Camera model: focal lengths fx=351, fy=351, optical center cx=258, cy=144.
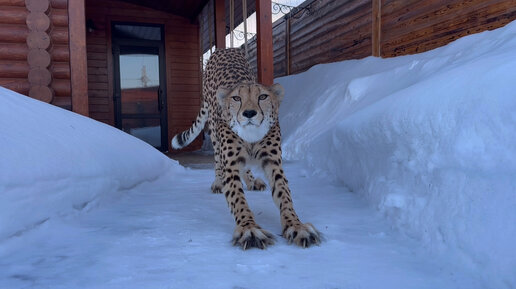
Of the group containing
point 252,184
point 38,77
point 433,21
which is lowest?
point 252,184

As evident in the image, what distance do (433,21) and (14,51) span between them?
18.5 feet

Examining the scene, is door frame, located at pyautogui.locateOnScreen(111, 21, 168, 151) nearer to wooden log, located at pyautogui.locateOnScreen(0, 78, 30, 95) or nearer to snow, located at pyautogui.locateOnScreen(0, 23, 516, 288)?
wooden log, located at pyautogui.locateOnScreen(0, 78, 30, 95)

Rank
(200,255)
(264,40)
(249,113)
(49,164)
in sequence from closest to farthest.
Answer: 1. (200,255)
2. (49,164)
3. (249,113)
4. (264,40)

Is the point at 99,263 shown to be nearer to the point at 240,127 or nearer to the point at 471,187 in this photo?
the point at 240,127

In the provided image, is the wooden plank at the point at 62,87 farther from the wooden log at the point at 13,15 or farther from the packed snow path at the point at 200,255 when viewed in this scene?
the packed snow path at the point at 200,255

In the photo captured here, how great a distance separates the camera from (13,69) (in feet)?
13.7

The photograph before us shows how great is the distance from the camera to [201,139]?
8922mm

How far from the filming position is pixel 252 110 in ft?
7.16

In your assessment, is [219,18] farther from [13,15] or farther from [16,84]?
[16,84]

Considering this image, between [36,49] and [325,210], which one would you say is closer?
[325,210]

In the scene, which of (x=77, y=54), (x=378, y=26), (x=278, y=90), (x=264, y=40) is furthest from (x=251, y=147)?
(x=378, y=26)

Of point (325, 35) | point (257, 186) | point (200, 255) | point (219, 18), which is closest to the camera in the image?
point (200, 255)

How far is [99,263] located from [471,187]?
1622 millimetres

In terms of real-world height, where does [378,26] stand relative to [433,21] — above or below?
above
